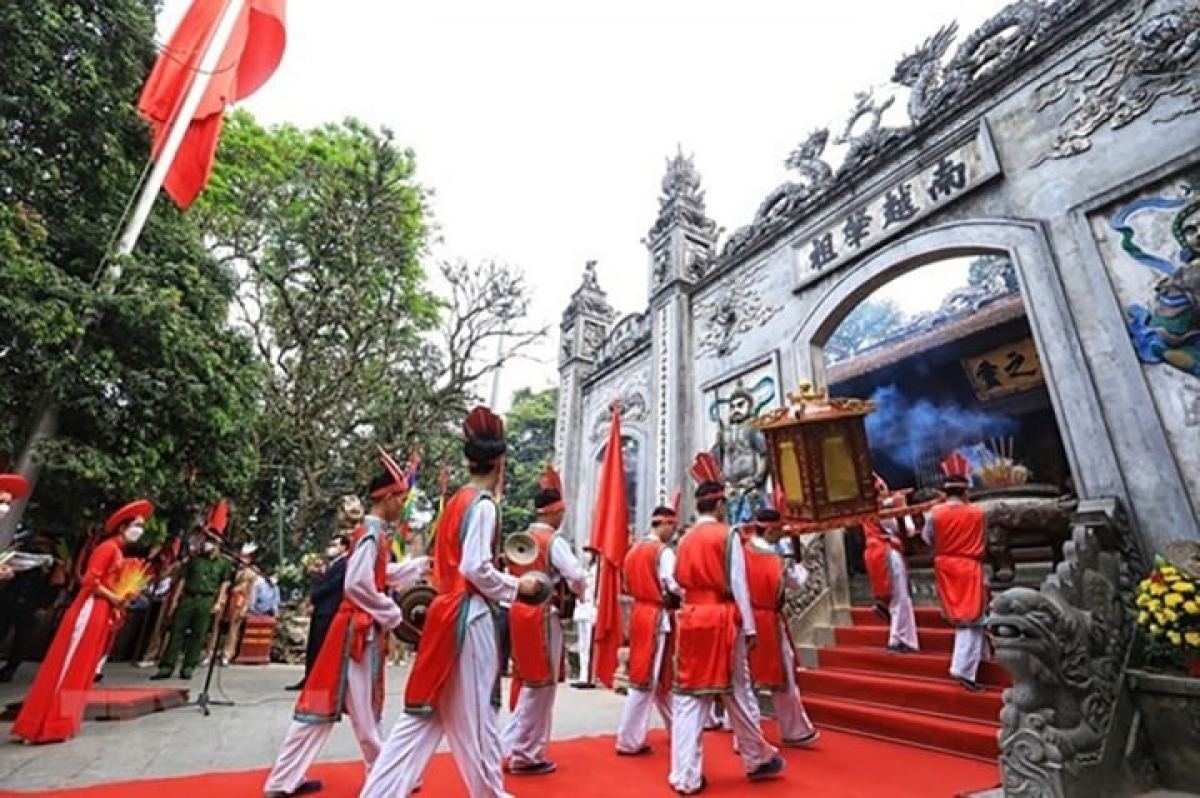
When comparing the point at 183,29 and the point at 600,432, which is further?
the point at 600,432

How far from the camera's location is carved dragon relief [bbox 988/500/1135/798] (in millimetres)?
2539

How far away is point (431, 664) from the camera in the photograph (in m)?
2.31

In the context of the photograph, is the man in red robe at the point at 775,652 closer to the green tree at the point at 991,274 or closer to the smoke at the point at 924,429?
the smoke at the point at 924,429

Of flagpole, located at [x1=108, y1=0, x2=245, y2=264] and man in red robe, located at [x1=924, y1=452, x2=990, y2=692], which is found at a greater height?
flagpole, located at [x1=108, y1=0, x2=245, y2=264]

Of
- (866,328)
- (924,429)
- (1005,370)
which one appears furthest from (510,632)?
(866,328)

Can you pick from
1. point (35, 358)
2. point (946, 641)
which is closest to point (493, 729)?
point (946, 641)

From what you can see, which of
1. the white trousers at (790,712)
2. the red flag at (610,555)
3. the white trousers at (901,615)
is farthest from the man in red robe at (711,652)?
the white trousers at (901,615)

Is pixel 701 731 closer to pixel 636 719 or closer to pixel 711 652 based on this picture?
pixel 711 652

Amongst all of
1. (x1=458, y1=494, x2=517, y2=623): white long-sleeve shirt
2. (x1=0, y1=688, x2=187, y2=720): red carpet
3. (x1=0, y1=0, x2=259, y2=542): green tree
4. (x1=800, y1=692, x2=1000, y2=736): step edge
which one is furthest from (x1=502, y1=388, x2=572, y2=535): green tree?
(x1=458, y1=494, x2=517, y2=623): white long-sleeve shirt

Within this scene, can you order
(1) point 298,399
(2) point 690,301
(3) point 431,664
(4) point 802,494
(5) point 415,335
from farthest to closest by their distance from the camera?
(5) point 415,335
(1) point 298,399
(2) point 690,301
(4) point 802,494
(3) point 431,664

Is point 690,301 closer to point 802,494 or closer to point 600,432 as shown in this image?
point 600,432

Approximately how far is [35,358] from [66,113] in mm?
2011

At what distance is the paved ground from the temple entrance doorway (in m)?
3.85

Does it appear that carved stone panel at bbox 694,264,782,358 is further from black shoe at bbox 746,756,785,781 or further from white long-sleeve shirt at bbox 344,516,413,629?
white long-sleeve shirt at bbox 344,516,413,629
